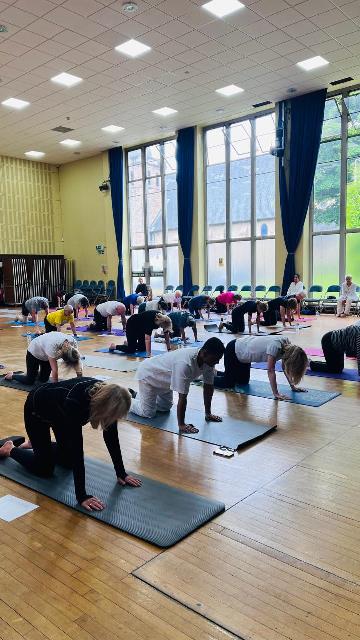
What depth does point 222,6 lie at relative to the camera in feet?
21.4

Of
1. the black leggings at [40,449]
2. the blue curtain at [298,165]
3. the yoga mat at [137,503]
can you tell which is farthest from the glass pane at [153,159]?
the yoga mat at [137,503]

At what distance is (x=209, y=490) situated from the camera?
8.72 ft

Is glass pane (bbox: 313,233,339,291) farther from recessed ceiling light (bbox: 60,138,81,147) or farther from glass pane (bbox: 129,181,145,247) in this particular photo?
recessed ceiling light (bbox: 60,138,81,147)

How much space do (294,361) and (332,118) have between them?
852cm

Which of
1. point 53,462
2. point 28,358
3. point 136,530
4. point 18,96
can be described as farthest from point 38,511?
point 18,96

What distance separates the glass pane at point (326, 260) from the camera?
431 inches

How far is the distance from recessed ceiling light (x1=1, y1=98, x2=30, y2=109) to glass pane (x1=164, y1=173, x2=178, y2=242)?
14.9 feet

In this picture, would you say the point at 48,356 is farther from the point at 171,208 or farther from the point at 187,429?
the point at 171,208

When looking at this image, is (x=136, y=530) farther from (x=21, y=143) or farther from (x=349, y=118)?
(x=21, y=143)

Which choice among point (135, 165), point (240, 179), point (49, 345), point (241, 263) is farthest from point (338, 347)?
point (135, 165)

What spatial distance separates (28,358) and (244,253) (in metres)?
8.74

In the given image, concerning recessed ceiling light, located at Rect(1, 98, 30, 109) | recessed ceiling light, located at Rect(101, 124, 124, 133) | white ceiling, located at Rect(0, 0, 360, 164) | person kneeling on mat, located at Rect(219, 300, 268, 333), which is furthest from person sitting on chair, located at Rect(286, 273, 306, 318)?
recessed ceiling light, located at Rect(1, 98, 30, 109)

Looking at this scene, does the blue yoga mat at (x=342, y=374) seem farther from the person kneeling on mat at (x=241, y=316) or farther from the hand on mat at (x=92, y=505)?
the hand on mat at (x=92, y=505)

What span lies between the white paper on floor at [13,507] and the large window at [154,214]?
38.2 ft
